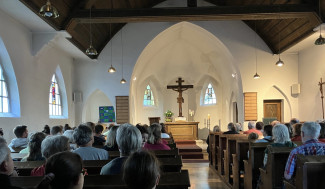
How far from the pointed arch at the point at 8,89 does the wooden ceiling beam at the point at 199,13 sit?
2193 mm

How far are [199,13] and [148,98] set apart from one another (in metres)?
8.41

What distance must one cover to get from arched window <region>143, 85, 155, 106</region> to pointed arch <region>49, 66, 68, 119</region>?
5423 millimetres

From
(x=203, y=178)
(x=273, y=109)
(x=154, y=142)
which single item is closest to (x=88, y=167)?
(x=154, y=142)

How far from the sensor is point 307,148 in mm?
2959

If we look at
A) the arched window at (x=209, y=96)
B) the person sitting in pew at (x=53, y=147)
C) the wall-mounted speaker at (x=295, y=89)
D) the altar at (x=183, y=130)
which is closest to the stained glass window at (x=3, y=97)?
the person sitting in pew at (x=53, y=147)

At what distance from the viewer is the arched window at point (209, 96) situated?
52.5 ft

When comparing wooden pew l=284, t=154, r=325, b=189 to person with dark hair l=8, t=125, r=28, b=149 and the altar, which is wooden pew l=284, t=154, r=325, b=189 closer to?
person with dark hair l=8, t=125, r=28, b=149

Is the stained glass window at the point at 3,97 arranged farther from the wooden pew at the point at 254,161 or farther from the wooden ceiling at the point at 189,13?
the wooden pew at the point at 254,161

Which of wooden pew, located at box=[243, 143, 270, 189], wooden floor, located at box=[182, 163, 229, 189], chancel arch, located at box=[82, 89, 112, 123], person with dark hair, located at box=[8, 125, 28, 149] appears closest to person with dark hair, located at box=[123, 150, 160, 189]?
wooden pew, located at box=[243, 143, 270, 189]

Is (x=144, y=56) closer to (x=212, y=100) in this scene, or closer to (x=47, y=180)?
(x=212, y=100)

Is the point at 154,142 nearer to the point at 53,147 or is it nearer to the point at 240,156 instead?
the point at 240,156

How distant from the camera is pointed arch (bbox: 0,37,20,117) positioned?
7.19m

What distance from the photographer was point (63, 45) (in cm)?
1024

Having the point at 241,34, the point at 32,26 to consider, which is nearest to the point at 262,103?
the point at 241,34
